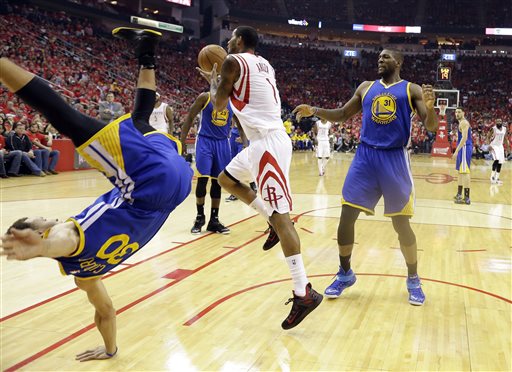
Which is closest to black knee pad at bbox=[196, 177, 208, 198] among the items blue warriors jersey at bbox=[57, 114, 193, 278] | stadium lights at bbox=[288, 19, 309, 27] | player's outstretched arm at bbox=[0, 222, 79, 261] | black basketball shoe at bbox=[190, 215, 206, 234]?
black basketball shoe at bbox=[190, 215, 206, 234]

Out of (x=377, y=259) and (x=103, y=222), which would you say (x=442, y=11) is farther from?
(x=103, y=222)

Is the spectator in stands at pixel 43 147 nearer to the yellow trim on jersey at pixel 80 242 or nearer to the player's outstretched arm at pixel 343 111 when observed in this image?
the player's outstretched arm at pixel 343 111

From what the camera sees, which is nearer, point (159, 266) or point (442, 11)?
point (159, 266)

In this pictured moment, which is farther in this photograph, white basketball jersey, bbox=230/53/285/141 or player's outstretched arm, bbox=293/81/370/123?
player's outstretched arm, bbox=293/81/370/123

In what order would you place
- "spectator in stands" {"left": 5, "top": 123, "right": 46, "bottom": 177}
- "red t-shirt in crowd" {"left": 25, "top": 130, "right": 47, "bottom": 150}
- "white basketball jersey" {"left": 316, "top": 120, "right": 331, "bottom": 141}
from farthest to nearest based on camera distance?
"white basketball jersey" {"left": 316, "top": 120, "right": 331, "bottom": 141} → "red t-shirt in crowd" {"left": 25, "top": 130, "right": 47, "bottom": 150} → "spectator in stands" {"left": 5, "top": 123, "right": 46, "bottom": 177}

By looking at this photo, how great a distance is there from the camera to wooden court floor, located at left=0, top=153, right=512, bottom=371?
2844 mm

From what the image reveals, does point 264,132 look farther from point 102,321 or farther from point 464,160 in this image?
point 464,160

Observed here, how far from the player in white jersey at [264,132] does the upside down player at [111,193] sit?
796 mm

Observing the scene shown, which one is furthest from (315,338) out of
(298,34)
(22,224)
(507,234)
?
(298,34)

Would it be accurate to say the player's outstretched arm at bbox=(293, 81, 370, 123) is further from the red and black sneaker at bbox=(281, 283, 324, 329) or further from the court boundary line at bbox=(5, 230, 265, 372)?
the court boundary line at bbox=(5, 230, 265, 372)

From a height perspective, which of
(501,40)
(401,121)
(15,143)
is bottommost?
(15,143)

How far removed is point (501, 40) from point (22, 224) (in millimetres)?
43948

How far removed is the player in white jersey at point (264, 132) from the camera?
3293 mm

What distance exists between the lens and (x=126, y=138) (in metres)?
2.37
